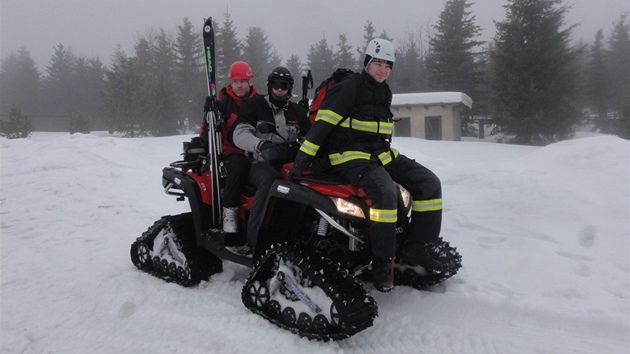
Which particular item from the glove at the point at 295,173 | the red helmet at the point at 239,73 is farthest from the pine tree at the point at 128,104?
the glove at the point at 295,173

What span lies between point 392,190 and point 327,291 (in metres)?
0.87

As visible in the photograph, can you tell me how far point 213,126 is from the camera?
4320 mm

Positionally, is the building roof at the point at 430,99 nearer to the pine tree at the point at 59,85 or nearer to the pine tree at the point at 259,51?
the pine tree at the point at 259,51

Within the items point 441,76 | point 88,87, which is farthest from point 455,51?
point 88,87

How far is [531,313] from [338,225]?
5.63 ft

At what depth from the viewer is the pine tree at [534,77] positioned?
82.3 feet

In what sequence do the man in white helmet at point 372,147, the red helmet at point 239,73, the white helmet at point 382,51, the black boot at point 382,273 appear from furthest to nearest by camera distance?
1. the red helmet at point 239,73
2. the white helmet at point 382,51
3. the man in white helmet at point 372,147
4. the black boot at point 382,273

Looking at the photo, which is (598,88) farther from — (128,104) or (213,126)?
(213,126)

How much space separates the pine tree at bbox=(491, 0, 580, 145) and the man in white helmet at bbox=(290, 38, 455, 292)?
2403 centimetres

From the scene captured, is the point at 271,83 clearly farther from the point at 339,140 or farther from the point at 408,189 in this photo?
the point at 408,189

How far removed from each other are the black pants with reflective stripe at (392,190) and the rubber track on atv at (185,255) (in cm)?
177

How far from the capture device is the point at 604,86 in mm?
39062

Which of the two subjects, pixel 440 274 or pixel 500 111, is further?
pixel 500 111

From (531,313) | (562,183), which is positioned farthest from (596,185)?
(531,313)
